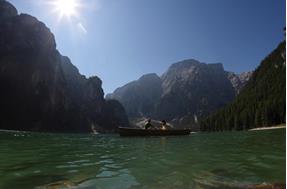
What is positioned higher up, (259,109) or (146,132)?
(259,109)

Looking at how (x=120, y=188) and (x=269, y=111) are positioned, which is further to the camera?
(x=269, y=111)

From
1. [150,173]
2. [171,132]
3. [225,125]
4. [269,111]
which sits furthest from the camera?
[225,125]

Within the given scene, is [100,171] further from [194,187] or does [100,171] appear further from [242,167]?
[242,167]

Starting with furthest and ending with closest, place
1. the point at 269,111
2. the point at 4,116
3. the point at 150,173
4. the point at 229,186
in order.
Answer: the point at 4,116 < the point at 269,111 < the point at 150,173 < the point at 229,186

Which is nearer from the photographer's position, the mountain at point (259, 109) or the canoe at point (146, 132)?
the canoe at point (146, 132)

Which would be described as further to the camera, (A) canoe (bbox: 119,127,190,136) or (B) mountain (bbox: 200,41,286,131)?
(B) mountain (bbox: 200,41,286,131)

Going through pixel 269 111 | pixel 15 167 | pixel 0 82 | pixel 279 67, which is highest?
pixel 279 67

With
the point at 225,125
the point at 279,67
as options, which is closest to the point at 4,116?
the point at 225,125

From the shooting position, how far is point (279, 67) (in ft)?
618

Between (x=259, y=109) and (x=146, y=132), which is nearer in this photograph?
(x=146, y=132)

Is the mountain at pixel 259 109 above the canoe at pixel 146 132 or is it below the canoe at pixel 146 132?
A: above

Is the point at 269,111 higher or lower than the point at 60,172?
higher

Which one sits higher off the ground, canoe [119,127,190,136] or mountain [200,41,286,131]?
mountain [200,41,286,131]

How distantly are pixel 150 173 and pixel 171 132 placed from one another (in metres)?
40.5
